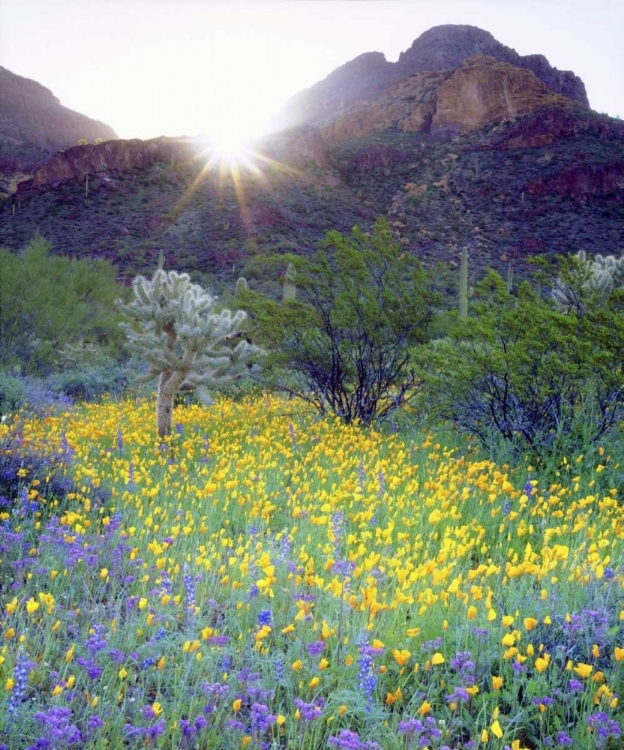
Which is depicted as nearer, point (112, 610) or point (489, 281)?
point (112, 610)

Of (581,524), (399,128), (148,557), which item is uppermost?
(399,128)

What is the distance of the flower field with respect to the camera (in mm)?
2064

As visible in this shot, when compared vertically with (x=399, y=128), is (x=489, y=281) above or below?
below

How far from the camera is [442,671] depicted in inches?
99.5

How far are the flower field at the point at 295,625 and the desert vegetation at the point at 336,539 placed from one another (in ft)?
0.05

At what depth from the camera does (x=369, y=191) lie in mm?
48250

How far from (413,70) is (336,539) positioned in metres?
95.1

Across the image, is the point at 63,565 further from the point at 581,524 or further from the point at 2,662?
the point at 581,524

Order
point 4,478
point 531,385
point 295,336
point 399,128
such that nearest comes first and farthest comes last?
point 4,478 < point 531,385 < point 295,336 < point 399,128

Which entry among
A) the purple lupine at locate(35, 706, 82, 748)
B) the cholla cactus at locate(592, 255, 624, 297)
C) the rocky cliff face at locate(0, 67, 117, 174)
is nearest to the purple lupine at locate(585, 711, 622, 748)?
the purple lupine at locate(35, 706, 82, 748)

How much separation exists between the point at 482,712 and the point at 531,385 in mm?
4378

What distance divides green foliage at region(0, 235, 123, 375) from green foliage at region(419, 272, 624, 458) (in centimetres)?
857

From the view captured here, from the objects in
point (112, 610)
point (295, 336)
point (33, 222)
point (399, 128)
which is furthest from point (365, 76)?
point (112, 610)

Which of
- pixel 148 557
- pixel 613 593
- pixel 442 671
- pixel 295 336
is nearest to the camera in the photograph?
pixel 442 671
